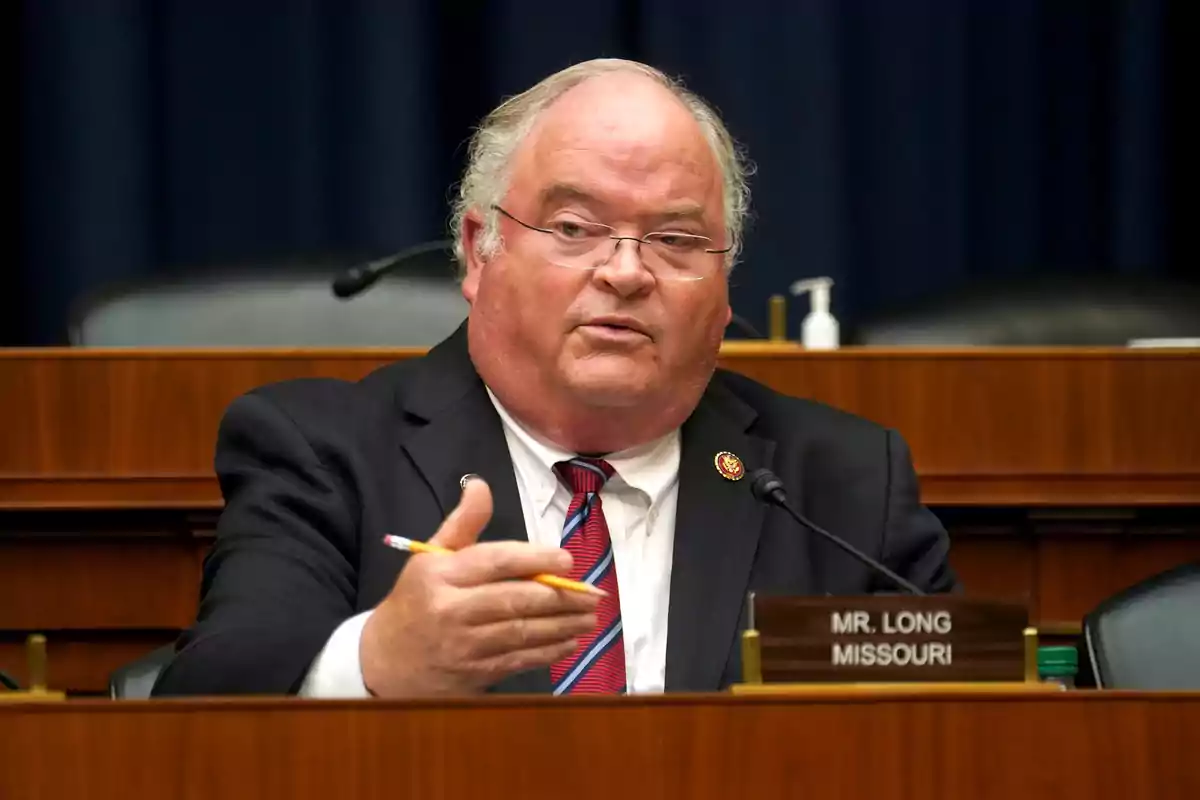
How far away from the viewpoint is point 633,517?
6.74ft

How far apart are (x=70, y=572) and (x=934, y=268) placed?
236 centimetres

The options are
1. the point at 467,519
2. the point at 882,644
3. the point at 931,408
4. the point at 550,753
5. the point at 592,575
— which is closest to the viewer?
the point at 550,753

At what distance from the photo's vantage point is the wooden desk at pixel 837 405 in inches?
102

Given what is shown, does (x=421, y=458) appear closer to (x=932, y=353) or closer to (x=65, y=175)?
(x=932, y=353)

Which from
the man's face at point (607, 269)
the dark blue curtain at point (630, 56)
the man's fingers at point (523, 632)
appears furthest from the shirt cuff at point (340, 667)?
the dark blue curtain at point (630, 56)

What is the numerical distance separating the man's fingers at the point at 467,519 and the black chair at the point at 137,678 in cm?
43

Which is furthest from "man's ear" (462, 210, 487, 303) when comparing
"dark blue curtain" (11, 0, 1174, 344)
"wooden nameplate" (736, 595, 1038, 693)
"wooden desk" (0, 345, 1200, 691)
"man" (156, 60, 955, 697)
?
"dark blue curtain" (11, 0, 1174, 344)

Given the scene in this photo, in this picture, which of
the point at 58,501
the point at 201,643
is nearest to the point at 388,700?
the point at 201,643

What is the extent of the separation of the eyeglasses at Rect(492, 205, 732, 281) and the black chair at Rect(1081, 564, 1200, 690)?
1.93 feet

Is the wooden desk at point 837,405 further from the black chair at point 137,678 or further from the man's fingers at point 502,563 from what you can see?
the man's fingers at point 502,563

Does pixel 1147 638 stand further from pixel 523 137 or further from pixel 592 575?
pixel 523 137

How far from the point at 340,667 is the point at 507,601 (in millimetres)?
256

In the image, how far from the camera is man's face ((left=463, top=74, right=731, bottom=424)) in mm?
1979

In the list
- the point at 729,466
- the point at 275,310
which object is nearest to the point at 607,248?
the point at 729,466
